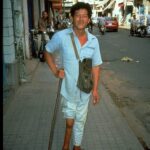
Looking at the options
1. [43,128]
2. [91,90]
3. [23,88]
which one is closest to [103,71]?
[23,88]

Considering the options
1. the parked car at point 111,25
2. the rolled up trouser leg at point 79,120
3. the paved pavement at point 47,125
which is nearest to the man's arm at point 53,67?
the rolled up trouser leg at point 79,120

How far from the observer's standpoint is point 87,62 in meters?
4.82

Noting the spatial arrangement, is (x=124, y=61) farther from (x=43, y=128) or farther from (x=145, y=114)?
(x=43, y=128)

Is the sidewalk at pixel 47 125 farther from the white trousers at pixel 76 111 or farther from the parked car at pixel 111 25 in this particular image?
the parked car at pixel 111 25

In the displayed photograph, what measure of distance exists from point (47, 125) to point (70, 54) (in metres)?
2.18

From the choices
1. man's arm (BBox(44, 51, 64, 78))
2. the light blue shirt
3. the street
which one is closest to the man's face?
the light blue shirt

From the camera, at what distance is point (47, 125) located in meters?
6.62

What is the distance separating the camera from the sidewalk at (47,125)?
18.7 ft

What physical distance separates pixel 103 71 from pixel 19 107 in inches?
258

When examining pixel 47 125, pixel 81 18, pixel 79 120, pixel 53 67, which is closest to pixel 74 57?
pixel 53 67

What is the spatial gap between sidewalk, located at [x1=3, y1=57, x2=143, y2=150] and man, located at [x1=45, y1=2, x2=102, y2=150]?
828 millimetres

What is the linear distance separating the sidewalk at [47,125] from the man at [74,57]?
2.72 ft

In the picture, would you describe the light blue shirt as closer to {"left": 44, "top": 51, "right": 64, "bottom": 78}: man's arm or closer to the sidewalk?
{"left": 44, "top": 51, "right": 64, "bottom": 78}: man's arm

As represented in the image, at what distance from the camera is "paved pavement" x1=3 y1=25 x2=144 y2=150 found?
569 cm
